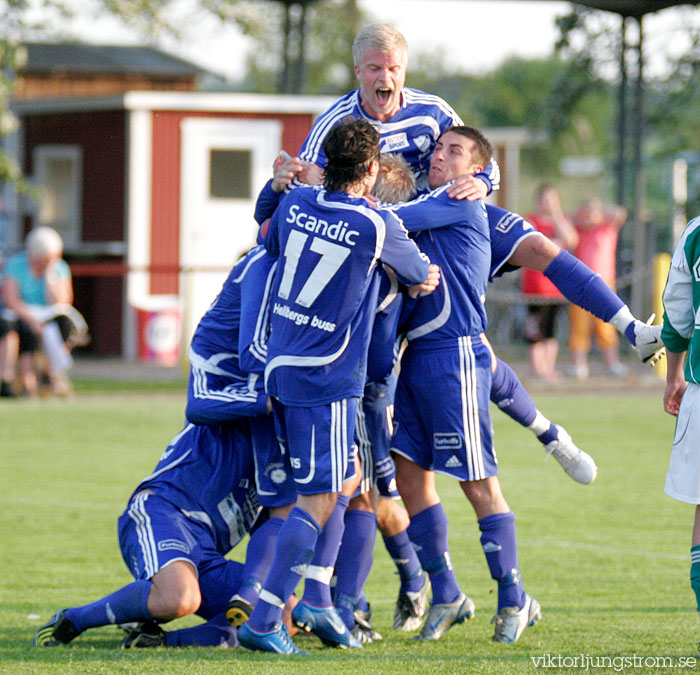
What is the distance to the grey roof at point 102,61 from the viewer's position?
2333 cm

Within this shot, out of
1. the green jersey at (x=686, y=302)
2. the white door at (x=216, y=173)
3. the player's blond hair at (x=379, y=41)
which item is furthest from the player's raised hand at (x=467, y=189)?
the white door at (x=216, y=173)

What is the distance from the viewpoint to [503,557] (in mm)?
4691

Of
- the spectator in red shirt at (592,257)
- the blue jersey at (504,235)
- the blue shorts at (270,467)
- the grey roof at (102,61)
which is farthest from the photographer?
the grey roof at (102,61)

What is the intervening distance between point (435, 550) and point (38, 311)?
9.00 m

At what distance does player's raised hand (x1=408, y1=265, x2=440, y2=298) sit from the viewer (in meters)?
4.49

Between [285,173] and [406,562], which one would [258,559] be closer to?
[406,562]

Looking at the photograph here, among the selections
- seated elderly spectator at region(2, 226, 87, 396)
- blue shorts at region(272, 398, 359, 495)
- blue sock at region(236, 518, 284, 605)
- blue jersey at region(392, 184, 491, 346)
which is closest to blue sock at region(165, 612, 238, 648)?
blue sock at region(236, 518, 284, 605)

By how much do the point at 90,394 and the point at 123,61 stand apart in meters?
11.7

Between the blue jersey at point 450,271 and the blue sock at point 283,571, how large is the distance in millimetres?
886

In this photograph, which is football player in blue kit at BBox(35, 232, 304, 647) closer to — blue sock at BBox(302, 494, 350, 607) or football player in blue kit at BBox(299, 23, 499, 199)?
blue sock at BBox(302, 494, 350, 607)

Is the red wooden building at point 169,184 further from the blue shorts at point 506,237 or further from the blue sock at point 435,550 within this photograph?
the blue sock at point 435,550

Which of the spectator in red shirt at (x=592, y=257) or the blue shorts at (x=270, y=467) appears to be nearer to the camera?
the blue shorts at (x=270, y=467)

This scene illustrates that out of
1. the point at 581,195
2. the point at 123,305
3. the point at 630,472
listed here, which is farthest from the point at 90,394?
the point at 581,195

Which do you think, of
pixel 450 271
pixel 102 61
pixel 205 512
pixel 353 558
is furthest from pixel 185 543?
pixel 102 61
